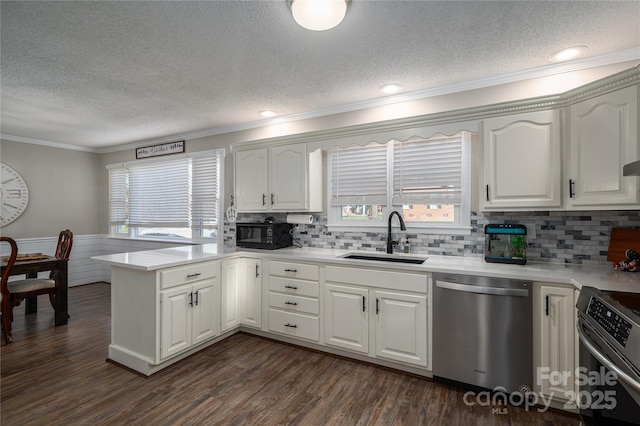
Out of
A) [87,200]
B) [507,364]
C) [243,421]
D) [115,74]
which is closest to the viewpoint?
[243,421]

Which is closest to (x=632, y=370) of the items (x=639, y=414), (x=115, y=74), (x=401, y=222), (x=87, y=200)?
(x=639, y=414)

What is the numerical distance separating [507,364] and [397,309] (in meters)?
0.81

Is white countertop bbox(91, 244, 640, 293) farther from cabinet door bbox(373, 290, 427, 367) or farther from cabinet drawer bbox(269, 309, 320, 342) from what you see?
cabinet drawer bbox(269, 309, 320, 342)

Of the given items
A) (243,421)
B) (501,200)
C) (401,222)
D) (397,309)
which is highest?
(501,200)

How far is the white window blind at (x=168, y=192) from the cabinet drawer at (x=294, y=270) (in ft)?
5.46

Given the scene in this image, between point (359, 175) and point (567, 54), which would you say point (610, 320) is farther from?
point (359, 175)

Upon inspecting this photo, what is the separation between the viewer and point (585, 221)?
2.30 m

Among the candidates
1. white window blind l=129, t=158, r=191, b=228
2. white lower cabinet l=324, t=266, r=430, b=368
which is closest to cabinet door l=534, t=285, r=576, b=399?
white lower cabinet l=324, t=266, r=430, b=368

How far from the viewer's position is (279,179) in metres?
3.41

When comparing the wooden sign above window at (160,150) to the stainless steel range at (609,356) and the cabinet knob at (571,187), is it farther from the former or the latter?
the stainless steel range at (609,356)

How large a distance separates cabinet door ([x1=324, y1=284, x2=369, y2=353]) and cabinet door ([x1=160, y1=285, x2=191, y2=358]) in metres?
1.26

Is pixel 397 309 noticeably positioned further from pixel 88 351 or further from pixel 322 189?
pixel 88 351

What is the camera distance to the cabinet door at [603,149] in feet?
6.05

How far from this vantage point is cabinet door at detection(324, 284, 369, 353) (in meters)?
2.58
